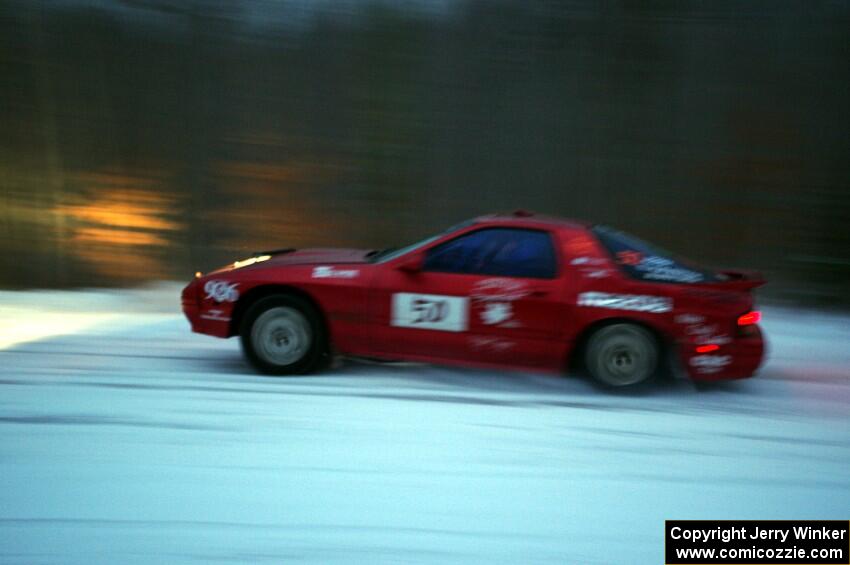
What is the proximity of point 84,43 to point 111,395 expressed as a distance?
7.02 meters

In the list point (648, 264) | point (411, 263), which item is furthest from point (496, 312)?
point (648, 264)

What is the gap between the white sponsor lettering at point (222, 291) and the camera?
5328 mm

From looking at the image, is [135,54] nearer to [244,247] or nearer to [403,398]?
[244,247]

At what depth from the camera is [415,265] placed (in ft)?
16.8

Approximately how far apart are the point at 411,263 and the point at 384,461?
1.78 meters

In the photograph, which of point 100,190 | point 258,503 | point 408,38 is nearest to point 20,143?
point 100,190

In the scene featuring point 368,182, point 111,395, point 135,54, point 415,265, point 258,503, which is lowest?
point 258,503

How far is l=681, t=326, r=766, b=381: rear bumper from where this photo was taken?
487cm

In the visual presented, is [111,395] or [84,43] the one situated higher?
[84,43]

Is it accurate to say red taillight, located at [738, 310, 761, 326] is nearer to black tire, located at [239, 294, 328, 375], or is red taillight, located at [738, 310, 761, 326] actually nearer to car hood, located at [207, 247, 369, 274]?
car hood, located at [207, 247, 369, 274]

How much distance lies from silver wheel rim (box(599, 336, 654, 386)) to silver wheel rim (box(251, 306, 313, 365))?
215 cm

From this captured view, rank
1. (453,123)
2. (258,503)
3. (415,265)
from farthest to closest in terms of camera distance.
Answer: (453,123) → (415,265) → (258,503)

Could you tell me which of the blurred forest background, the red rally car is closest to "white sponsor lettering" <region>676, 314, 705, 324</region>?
the red rally car

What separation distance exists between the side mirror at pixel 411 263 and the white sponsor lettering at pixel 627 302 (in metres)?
1.15
